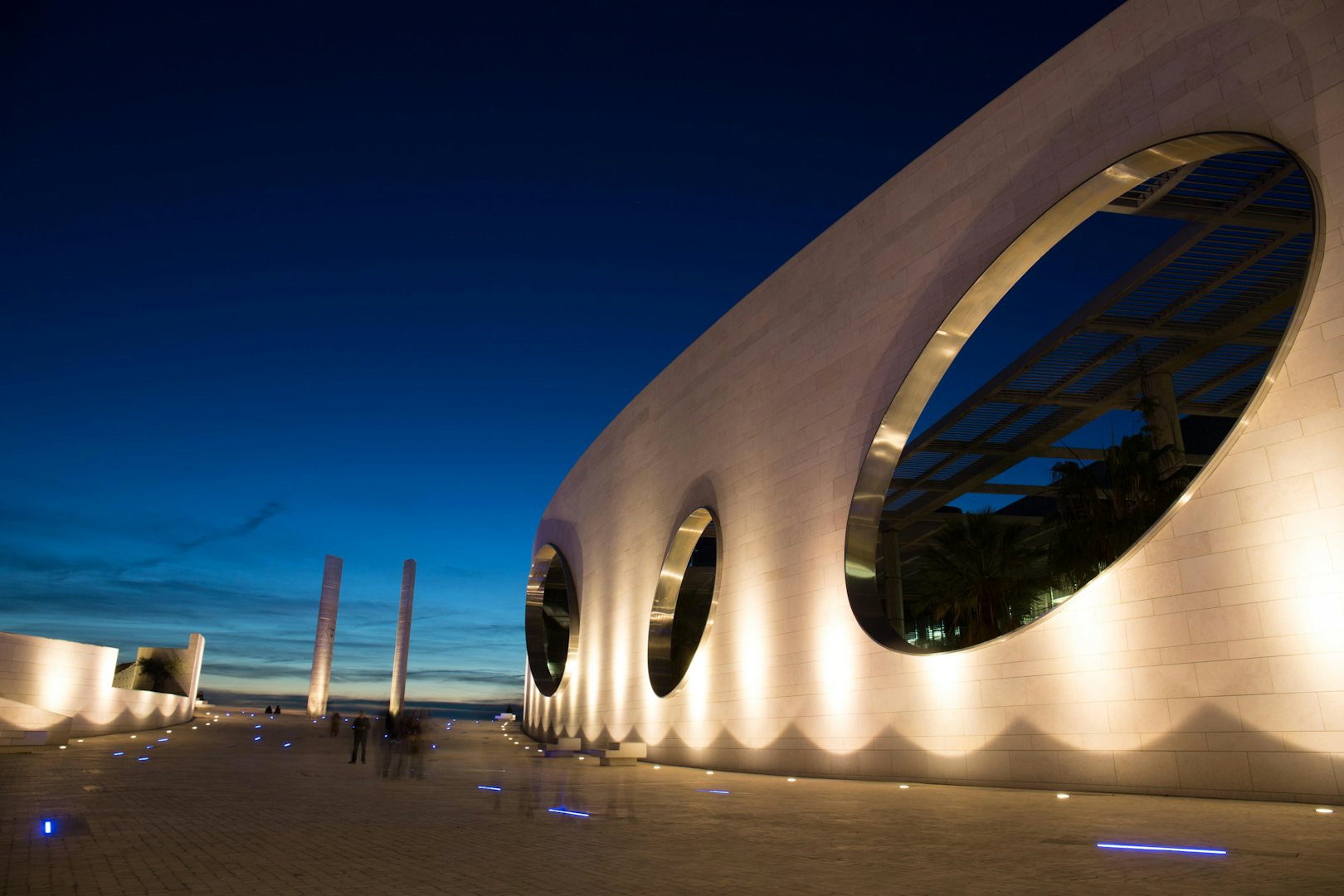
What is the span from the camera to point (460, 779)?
486 inches

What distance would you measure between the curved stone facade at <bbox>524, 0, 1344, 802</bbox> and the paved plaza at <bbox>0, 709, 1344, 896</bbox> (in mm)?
750

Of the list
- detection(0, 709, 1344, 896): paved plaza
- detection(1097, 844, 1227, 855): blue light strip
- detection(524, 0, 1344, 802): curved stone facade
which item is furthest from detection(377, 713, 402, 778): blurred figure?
detection(1097, 844, 1227, 855): blue light strip

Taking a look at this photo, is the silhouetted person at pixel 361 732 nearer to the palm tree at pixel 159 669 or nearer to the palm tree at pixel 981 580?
the palm tree at pixel 981 580

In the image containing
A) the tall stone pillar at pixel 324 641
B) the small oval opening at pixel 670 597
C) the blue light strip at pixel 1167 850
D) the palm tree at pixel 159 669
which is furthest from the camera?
the tall stone pillar at pixel 324 641

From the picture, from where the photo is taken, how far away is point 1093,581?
29.6 feet

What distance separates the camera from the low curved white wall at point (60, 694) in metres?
20.4

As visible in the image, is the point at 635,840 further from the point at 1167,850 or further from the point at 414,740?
the point at 414,740

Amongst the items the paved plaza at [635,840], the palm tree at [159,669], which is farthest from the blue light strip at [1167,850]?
the palm tree at [159,669]

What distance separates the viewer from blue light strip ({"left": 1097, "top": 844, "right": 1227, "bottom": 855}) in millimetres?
4891

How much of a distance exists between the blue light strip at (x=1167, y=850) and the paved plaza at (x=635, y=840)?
0.11 m

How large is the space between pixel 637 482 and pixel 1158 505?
1115 cm

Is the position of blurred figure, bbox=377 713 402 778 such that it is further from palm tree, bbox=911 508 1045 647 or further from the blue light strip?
palm tree, bbox=911 508 1045 647

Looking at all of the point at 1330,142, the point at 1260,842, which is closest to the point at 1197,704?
the point at 1260,842

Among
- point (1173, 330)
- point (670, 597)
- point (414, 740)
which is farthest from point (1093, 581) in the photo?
point (414, 740)
